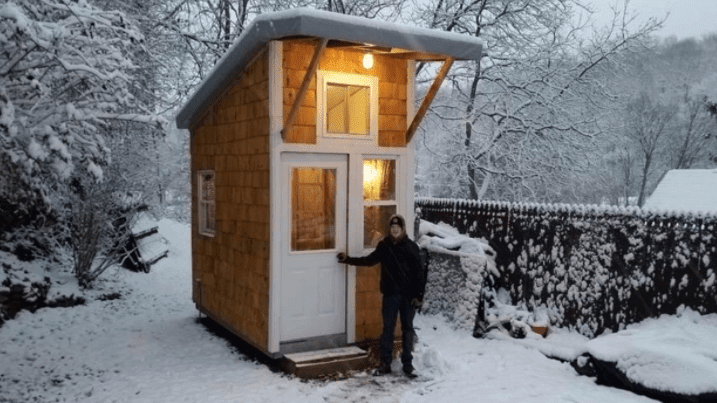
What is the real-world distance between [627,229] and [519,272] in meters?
2.01

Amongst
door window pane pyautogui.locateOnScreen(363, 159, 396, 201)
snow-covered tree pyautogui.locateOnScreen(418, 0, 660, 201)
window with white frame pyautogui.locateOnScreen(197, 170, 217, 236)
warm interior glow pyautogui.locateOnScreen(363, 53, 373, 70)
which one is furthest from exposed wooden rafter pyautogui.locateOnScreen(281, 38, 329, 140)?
snow-covered tree pyautogui.locateOnScreen(418, 0, 660, 201)

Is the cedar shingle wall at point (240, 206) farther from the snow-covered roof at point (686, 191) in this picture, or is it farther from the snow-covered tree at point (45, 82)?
the snow-covered roof at point (686, 191)

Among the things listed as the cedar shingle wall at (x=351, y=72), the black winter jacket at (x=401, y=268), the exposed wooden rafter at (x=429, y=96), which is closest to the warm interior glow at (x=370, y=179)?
the cedar shingle wall at (x=351, y=72)

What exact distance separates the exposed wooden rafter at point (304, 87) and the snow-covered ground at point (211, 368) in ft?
9.28

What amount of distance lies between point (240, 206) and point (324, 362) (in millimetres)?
2303

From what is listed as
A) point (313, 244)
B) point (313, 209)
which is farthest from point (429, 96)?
point (313, 244)

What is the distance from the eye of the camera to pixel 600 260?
8031 mm

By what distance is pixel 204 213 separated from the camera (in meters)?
9.29

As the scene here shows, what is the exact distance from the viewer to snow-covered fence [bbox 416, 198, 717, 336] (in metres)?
7.04

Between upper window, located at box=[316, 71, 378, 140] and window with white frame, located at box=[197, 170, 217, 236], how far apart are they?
2636 millimetres

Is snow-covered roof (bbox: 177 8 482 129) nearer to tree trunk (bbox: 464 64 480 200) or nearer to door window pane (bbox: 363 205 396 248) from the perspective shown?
door window pane (bbox: 363 205 396 248)

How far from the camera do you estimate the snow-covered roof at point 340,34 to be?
5871 mm

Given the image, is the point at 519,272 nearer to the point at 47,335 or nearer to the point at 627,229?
the point at 627,229

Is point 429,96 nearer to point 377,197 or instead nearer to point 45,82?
point 377,197
